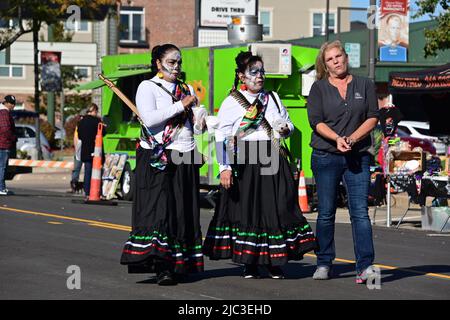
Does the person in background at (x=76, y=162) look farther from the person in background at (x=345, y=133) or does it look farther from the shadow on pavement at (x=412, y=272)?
the person in background at (x=345, y=133)

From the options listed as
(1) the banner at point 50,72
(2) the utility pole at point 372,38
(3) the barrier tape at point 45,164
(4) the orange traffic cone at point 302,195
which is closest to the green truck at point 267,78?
(4) the orange traffic cone at point 302,195

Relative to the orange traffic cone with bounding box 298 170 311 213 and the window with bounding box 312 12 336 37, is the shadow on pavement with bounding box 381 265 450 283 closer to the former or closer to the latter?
the orange traffic cone with bounding box 298 170 311 213

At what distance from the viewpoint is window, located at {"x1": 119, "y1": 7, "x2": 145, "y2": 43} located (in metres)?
71.4

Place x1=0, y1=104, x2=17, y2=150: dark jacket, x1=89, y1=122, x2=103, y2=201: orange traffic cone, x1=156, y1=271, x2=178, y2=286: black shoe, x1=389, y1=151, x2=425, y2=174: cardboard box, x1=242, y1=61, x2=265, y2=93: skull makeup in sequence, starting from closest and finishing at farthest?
1. x1=156, y1=271, x2=178, y2=286: black shoe
2. x1=242, y1=61, x2=265, y2=93: skull makeup
3. x1=389, y1=151, x2=425, y2=174: cardboard box
4. x1=89, y1=122, x2=103, y2=201: orange traffic cone
5. x1=0, y1=104, x2=17, y2=150: dark jacket

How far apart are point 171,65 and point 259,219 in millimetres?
1455

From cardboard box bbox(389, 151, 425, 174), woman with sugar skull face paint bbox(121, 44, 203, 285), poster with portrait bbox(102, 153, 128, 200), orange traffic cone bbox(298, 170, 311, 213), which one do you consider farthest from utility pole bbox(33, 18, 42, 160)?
woman with sugar skull face paint bbox(121, 44, 203, 285)

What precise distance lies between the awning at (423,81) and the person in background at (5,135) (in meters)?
7.09

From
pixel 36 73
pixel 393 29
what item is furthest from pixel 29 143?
Result: pixel 393 29

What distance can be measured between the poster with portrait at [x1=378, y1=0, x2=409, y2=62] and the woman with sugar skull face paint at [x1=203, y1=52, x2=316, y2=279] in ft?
54.5

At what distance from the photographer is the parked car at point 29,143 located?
115 ft

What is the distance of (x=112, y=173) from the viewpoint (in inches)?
901

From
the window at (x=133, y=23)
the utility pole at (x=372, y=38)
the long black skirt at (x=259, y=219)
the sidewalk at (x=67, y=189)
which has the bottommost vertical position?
the sidewalk at (x=67, y=189)

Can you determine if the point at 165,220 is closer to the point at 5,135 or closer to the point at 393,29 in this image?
the point at 5,135

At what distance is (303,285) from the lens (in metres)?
9.72
